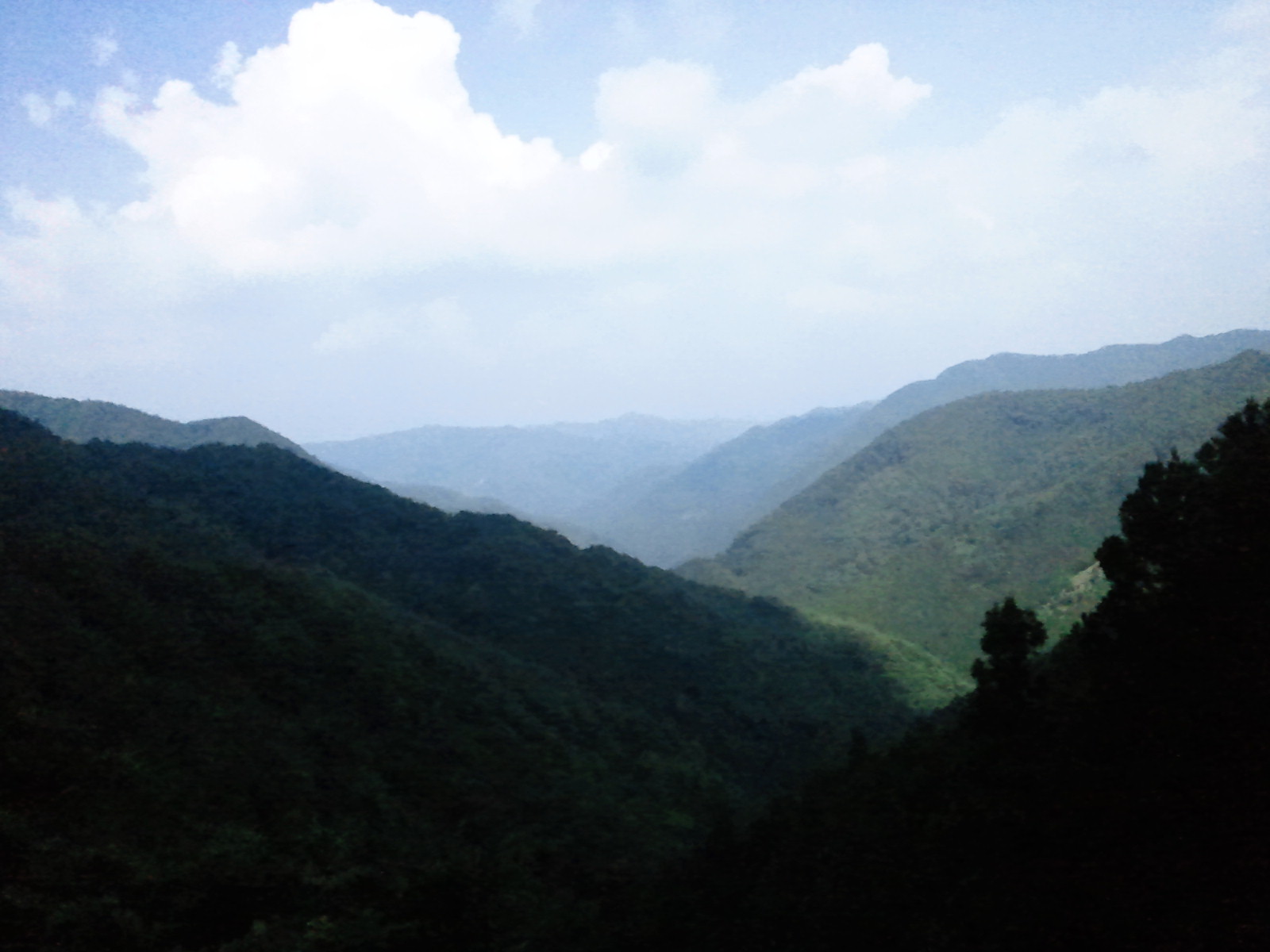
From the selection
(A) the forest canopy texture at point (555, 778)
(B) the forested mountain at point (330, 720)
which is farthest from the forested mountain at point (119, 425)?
(A) the forest canopy texture at point (555, 778)

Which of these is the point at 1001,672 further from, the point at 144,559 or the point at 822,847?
the point at 144,559

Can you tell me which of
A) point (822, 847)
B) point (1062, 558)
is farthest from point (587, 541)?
point (822, 847)

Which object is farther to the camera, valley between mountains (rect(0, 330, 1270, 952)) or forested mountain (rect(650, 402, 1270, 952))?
valley between mountains (rect(0, 330, 1270, 952))

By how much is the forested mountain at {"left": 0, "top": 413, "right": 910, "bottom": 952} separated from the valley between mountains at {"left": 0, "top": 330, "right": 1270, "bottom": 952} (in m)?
0.16

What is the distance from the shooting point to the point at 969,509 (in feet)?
385

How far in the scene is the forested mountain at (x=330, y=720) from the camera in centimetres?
1980

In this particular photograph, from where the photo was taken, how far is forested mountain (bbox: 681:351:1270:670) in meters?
87.9

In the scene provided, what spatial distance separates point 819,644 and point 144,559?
52125 millimetres

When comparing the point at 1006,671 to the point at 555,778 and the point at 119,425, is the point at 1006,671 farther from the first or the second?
the point at 119,425

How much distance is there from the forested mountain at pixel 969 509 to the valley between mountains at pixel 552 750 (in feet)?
113

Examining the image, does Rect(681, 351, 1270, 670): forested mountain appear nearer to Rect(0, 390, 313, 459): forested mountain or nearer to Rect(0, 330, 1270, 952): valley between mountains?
Rect(0, 330, 1270, 952): valley between mountains

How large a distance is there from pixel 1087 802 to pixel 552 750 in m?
24.4

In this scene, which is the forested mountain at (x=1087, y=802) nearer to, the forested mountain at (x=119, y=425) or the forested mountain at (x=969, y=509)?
the forested mountain at (x=969, y=509)

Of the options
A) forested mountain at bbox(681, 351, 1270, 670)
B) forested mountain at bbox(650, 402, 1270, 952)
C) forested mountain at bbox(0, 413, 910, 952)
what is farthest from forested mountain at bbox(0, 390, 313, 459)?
forested mountain at bbox(650, 402, 1270, 952)
